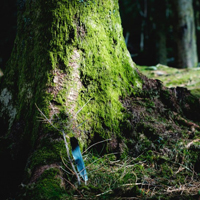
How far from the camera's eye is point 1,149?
2549mm

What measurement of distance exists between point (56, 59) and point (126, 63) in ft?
3.23

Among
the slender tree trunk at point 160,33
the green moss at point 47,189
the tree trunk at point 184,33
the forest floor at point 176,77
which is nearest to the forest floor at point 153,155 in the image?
the green moss at point 47,189

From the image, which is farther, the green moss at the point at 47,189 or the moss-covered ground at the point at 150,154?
the moss-covered ground at the point at 150,154

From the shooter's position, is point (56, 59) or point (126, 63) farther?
point (126, 63)

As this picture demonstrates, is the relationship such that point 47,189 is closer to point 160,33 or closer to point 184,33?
point 184,33

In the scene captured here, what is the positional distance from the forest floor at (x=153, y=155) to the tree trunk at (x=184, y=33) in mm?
6006

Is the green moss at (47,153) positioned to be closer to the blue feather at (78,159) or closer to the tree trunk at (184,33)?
the blue feather at (78,159)

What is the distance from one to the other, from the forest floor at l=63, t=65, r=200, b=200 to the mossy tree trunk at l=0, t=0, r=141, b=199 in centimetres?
24

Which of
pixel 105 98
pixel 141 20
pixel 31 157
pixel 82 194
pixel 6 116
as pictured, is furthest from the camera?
pixel 141 20

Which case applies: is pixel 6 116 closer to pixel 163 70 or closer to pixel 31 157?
pixel 31 157

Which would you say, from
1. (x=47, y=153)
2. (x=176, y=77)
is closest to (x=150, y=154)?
(x=47, y=153)

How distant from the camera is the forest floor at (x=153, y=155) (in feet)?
6.22

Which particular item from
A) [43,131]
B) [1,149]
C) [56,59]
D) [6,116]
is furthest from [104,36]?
[1,149]

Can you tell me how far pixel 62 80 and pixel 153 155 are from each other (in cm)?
123
